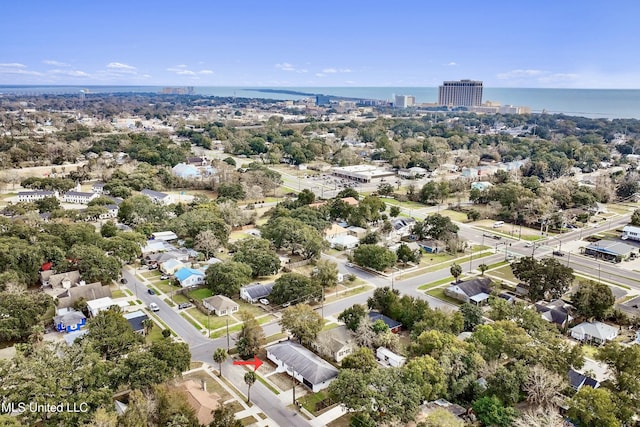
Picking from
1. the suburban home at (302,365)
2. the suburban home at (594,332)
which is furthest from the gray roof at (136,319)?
the suburban home at (594,332)

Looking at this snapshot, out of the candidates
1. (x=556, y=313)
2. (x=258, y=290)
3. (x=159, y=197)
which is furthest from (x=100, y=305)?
(x=159, y=197)

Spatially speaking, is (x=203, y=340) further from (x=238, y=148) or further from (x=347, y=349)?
(x=238, y=148)

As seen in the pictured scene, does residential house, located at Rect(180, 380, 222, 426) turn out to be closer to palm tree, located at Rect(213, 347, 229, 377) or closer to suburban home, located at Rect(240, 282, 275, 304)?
palm tree, located at Rect(213, 347, 229, 377)

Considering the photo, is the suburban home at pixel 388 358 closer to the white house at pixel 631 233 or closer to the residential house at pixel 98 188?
the white house at pixel 631 233

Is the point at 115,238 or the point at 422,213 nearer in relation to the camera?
the point at 115,238

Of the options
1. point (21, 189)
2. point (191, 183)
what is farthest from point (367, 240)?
point (21, 189)
